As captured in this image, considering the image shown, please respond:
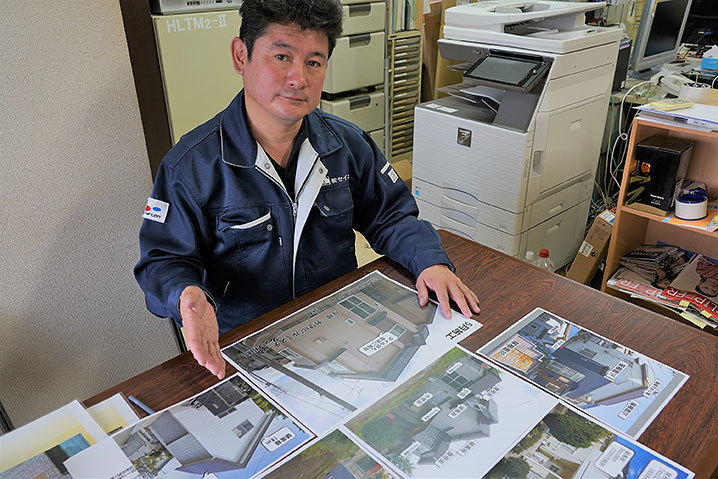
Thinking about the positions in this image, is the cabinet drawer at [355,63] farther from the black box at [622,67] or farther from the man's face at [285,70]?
the man's face at [285,70]

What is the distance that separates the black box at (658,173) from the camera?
200 cm

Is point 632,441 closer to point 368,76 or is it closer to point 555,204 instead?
point 555,204

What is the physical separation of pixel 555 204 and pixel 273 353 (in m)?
1.83

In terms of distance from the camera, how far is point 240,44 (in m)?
1.24

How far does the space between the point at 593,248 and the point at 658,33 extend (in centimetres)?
148

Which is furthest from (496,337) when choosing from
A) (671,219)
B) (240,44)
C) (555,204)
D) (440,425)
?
(555,204)

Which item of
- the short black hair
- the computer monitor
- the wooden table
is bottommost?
the wooden table

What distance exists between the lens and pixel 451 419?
841 mm

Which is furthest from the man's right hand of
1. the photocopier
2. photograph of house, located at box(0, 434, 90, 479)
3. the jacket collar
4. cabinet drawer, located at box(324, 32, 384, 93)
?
cabinet drawer, located at box(324, 32, 384, 93)

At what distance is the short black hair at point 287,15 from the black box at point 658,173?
4.63ft

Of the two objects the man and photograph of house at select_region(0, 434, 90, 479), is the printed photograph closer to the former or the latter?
photograph of house at select_region(0, 434, 90, 479)

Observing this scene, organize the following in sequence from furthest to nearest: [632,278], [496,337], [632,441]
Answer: [632,278]
[496,337]
[632,441]

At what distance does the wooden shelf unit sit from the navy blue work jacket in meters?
1.14

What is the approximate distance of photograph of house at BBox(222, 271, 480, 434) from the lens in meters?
0.89
